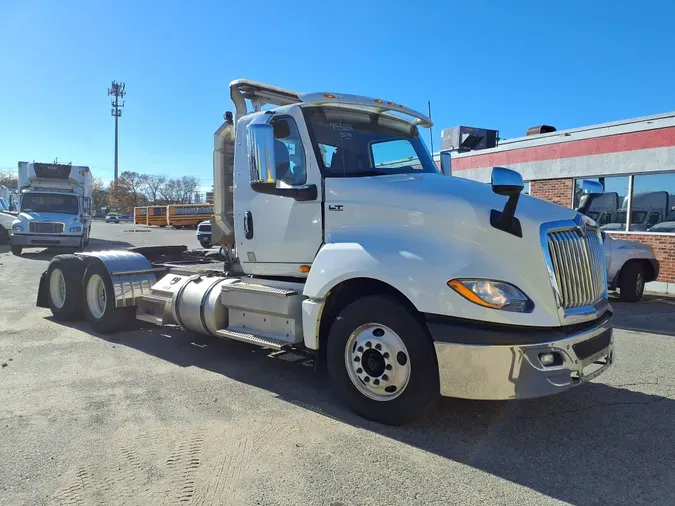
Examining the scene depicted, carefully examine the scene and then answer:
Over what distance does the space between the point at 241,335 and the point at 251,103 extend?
2.58 m

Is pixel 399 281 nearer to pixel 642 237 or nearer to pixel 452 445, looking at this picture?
pixel 452 445

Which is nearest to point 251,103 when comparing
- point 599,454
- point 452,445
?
point 452,445

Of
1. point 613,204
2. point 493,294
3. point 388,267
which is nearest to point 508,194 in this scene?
point 493,294

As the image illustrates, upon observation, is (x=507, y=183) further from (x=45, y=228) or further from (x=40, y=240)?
(x=40, y=240)

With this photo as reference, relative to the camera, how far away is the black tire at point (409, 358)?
3754 mm

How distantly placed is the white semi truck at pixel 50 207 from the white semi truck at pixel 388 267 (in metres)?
15.1

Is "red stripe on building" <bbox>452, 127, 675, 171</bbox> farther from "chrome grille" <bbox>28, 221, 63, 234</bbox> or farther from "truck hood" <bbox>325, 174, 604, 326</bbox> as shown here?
"chrome grille" <bbox>28, 221, 63, 234</bbox>

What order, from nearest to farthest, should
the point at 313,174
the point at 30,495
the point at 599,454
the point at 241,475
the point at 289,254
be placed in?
the point at 30,495, the point at 241,475, the point at 599,454, the point at 313,174, the point at 289,254

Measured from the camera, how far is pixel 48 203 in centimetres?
1919

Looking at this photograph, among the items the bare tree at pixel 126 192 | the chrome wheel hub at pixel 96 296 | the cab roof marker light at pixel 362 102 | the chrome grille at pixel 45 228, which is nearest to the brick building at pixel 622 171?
the cab roof marker light at pixel 362 102

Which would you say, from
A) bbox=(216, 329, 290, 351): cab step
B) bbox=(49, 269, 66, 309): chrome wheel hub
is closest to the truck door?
bbox=(216, 329, 290, 351): cab step

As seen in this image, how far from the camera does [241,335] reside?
5.12m

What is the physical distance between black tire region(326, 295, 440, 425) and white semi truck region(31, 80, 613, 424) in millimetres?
12

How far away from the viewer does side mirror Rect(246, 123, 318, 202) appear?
4.49 m
